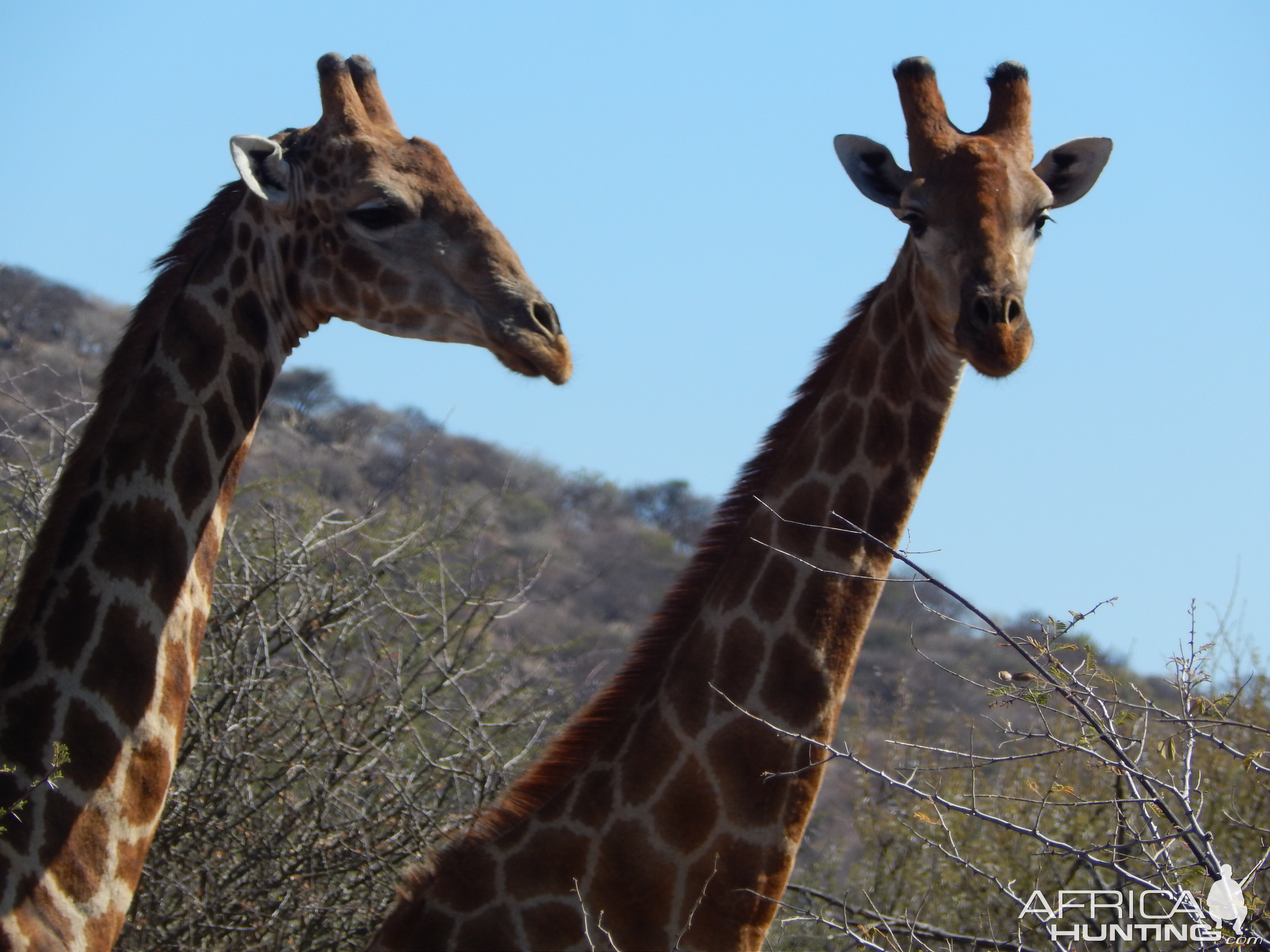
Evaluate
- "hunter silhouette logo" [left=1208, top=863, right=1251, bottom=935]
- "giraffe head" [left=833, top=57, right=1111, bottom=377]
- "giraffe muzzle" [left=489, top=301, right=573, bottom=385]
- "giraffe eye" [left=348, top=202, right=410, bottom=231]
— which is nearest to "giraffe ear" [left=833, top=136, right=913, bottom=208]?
"giraffe head" [left=833, top=57, right=1111, bottom=377]

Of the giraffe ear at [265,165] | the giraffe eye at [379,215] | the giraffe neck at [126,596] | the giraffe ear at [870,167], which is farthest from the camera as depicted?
the giraffe ear at [870,167]

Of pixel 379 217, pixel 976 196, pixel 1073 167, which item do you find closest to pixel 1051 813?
pixel 1073 167

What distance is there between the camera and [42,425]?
49.3 ft

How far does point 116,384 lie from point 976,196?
227 cm

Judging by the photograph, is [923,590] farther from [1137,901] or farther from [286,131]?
[286,131]

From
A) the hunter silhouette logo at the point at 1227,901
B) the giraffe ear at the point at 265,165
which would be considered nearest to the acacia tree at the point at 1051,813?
the hunter silhouette logo at the point at 1227,901

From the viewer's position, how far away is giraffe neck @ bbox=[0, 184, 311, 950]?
3.18 m

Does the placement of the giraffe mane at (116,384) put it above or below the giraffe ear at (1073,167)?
below

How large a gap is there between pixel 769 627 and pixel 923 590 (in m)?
10.9

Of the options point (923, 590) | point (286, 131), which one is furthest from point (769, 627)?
point (923, 590)

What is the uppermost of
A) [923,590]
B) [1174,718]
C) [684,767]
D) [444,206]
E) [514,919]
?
[923,590]

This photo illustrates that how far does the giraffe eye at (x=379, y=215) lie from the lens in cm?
395

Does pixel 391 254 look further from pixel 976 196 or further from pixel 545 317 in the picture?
pixel 976 196

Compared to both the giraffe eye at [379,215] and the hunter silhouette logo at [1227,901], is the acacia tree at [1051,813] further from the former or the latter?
the giraffe eye at [379,215]
